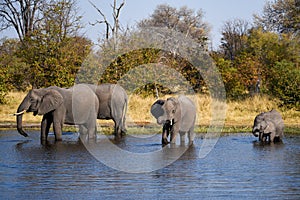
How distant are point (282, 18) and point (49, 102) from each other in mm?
34276

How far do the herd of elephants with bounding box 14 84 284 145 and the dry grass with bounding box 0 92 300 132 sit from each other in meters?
5.72

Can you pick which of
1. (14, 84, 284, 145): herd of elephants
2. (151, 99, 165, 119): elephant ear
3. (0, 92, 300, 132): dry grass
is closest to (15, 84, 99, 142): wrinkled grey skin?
(14, 84, 284, 145): herd of elephants

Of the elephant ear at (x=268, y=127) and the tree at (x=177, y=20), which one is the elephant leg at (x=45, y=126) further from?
the tree at (x=177, y=20)

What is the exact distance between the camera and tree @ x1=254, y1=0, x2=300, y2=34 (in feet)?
147

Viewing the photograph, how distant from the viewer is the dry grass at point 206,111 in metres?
25.4

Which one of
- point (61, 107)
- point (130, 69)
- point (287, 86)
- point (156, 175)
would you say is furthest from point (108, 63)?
point (156, 175)

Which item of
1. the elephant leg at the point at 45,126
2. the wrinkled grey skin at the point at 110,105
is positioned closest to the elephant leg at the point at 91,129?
the elephant leg at the point at 45,126

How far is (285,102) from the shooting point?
2784 centimetres

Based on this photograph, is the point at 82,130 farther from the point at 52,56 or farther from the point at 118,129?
the point at 52,56

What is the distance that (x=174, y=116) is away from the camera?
17.0m

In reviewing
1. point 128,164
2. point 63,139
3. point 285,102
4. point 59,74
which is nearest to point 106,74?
point 59,74

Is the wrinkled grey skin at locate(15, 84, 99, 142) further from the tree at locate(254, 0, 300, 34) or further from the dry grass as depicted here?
the tree at locate(254, 0, 300, 34)

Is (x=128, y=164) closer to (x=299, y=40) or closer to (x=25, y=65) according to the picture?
(x=25, y=65)

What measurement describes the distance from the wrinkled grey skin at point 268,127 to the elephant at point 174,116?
1.67 meters
